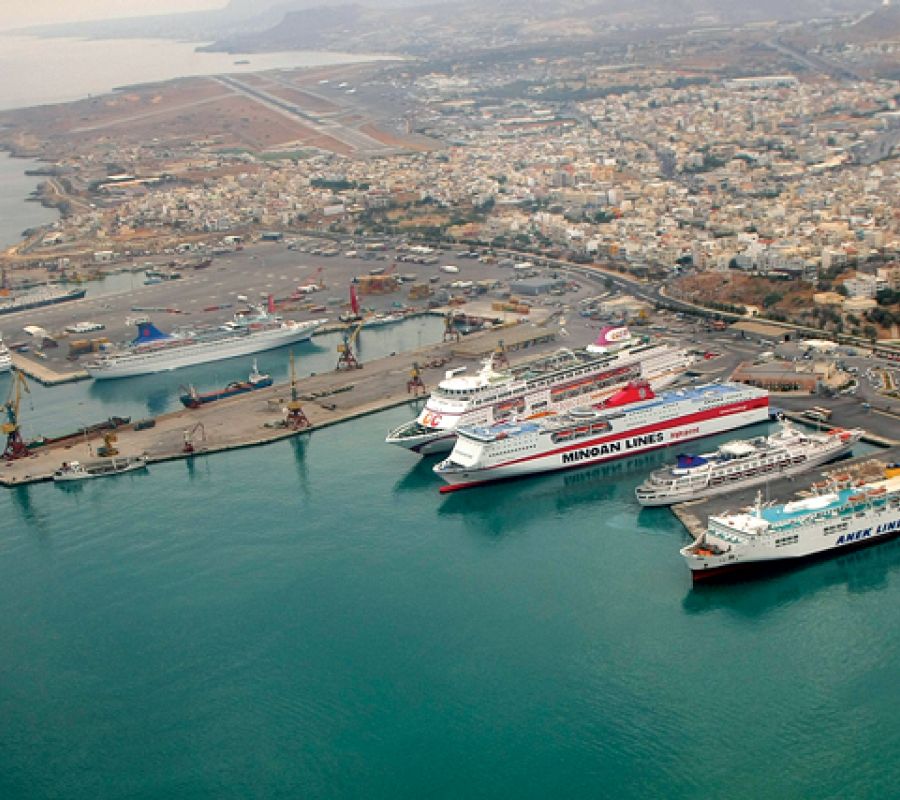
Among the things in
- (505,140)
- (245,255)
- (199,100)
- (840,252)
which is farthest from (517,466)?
(199,100)

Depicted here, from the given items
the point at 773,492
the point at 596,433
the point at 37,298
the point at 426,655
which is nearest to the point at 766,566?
the point at 773,492

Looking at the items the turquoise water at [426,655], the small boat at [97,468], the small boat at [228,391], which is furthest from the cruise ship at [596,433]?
the small boat at [228,391]

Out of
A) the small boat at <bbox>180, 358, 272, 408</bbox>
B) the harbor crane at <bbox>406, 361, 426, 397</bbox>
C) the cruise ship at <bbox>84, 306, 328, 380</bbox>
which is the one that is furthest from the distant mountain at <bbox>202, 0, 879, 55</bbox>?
the harbor crane at <bbox>406, 361, 426, 397</bbox>

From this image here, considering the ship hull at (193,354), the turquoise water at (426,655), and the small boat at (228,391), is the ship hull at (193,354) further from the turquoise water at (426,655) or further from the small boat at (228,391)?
the turquoise water at (426,655)

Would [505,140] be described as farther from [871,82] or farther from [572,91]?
[871,82]

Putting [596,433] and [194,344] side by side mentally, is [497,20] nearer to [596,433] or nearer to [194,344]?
[194,344]
